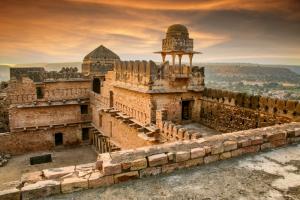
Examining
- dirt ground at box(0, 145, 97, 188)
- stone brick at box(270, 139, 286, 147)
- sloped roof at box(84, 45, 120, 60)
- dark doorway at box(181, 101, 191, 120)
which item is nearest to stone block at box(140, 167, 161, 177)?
stone brick at box(270, 139, 286, 147)

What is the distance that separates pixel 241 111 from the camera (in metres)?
11.2

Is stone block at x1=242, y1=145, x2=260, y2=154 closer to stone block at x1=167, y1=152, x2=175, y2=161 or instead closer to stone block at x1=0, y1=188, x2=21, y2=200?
stone block at x1=167, y1=152, x2=175, y2=161

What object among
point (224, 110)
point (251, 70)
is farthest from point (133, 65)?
point (251, 70)

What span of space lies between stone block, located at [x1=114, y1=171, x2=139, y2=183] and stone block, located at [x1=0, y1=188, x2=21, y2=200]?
1519mm

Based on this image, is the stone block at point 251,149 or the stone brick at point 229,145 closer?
the stone brick at point 229,145

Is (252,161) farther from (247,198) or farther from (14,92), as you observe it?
(14,92)

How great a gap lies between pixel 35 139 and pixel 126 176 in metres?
19.9

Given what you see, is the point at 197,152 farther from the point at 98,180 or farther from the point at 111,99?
the point at 111,99

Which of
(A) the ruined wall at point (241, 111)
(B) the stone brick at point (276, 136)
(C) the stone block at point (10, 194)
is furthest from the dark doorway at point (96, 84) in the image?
(C) the stone block at point (10, 194)

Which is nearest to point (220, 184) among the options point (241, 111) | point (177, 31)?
point (241, 111)

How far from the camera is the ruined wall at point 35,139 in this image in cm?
2099

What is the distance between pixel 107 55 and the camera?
26156mm

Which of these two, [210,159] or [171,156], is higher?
[171,156]

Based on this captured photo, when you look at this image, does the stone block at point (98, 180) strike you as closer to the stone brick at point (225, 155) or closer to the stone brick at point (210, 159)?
the stone brick at point (210, 159)
